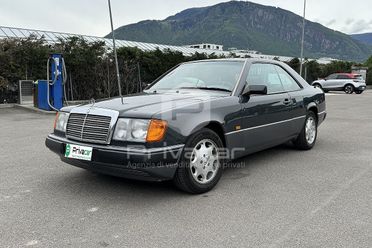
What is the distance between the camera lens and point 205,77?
4.93 meters

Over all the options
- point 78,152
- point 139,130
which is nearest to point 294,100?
point 139,130

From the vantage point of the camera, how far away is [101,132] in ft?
12.2

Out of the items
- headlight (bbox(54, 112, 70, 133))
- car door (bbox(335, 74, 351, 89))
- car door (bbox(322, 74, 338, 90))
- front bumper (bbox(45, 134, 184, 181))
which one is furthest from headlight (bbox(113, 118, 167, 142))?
car door (bbox(322, 74, 338, 90))

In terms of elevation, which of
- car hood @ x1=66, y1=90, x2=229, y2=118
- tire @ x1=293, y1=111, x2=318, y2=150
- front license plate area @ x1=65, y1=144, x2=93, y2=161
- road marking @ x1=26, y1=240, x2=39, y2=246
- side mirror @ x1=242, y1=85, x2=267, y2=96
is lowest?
road marking @ x1=26, y1=240, x2=39, y2=246

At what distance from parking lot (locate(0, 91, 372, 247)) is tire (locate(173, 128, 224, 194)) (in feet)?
0.42

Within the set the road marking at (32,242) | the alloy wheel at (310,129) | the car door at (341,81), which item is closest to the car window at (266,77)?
the alloy wheel at (310,129)

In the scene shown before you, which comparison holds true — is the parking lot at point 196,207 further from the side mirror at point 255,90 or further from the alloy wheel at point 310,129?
the side mirror at point 255,90

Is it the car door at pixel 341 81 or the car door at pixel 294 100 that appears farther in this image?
the car door at pixel 341 81

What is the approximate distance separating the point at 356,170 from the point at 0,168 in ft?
15.9

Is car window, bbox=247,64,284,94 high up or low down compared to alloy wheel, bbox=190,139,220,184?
up

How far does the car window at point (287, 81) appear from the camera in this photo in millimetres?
5704

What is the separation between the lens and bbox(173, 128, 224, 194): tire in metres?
3.82

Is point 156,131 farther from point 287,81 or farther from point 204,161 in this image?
point 287,81

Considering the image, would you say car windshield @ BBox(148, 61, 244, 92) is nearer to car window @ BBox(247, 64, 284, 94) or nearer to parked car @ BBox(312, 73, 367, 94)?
car window @ BBox(247, 64, 284, 94)
